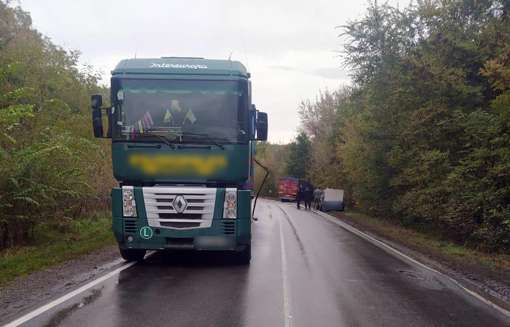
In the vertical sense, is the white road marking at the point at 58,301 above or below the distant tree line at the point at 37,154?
below

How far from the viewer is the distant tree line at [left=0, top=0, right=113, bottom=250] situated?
1162 cm

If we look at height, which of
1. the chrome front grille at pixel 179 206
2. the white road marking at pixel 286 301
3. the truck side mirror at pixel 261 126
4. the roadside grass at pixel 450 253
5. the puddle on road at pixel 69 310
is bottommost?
the roadside grass at pixel 450 253

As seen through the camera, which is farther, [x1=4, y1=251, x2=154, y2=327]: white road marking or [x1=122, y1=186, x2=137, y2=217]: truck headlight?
[x1=122, y1=186, x2=137, y2=217]: truck headlight

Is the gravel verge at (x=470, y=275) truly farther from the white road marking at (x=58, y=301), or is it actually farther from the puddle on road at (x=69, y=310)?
the white road marking at (x=58, y=301)

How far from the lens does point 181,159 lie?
967 cm

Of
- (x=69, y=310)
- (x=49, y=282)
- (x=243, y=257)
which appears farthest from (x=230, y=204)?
(x=69, y=310)

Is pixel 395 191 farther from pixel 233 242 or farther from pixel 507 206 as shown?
pixel 233 242

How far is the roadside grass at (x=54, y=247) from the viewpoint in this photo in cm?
966

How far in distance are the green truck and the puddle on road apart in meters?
2.10

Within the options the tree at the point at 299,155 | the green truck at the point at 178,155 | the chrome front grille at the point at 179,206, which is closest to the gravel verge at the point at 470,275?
the green truck at the point at 178,155

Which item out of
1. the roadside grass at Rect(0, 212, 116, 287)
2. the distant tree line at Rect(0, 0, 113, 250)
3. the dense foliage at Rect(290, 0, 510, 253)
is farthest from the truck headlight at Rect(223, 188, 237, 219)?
the dense foliage at Rect(290, 0, 510, 253)

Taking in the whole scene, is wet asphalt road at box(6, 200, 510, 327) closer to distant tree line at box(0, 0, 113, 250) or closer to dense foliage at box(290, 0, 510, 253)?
distant tree line at box(0, 0, 113, 250)

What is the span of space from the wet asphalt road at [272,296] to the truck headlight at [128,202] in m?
1.15

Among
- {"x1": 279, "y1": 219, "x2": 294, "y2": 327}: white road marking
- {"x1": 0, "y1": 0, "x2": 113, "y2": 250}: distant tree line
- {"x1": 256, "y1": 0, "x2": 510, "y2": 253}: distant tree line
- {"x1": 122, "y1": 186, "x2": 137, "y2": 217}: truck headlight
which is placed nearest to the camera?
{"x1": 279, "y1": 219, "x2": 294, "y2": 327}: white road marking
